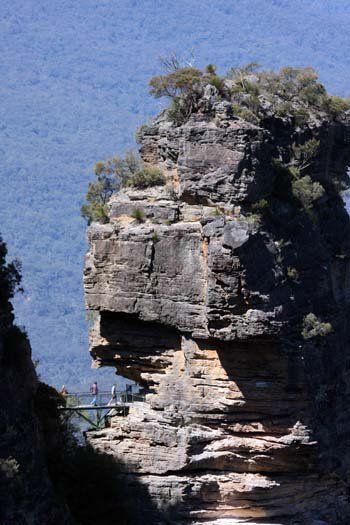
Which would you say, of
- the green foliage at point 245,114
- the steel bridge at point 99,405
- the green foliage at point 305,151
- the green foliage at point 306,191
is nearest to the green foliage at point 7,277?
the steel bridge at point 99,405

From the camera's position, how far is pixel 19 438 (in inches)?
1513

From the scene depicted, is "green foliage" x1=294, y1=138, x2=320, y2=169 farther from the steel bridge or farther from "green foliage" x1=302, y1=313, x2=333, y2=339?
the steel bridge

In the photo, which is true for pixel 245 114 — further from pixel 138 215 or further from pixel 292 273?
pixel 292 273

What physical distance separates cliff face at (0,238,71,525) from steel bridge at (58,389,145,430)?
6866 mm

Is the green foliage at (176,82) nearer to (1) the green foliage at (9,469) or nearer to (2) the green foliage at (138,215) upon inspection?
(2) the green foliage at (138,215)

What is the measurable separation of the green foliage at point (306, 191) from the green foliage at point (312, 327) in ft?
11.3

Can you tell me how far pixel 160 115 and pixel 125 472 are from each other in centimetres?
1040

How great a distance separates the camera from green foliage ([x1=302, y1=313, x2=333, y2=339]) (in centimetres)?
4650

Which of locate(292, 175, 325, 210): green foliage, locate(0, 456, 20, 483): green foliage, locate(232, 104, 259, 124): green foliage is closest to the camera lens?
locate(0, 456, 20, 483): green foliage

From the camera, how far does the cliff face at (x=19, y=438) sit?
3753 cm

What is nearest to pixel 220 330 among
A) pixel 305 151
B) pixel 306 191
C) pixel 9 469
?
pixel 306 191

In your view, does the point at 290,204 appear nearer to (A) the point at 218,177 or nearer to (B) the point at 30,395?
(A) the point at 218,177

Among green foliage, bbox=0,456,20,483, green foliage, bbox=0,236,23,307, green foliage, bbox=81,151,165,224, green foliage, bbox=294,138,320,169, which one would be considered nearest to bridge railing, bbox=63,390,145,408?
green foliage, bbox=81,151,165,224

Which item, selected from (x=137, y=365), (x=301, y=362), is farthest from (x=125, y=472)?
(x=301, y=362)
